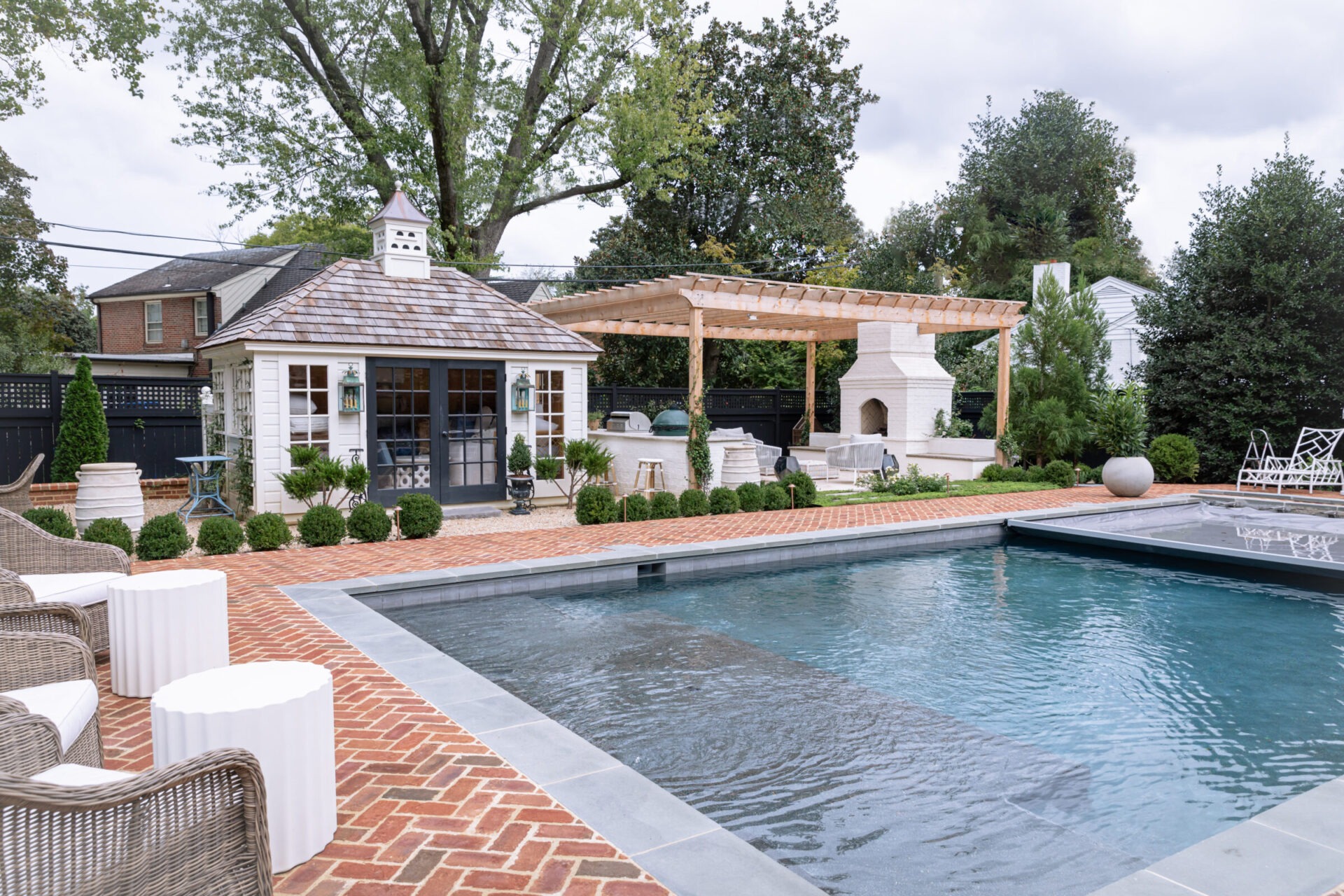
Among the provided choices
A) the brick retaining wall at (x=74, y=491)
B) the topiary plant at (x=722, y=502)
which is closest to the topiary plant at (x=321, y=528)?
the brick retaining wall at (x=74, y=491)

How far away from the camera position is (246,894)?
2.04 m

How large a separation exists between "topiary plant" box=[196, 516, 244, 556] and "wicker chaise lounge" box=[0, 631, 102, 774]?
5308 millimetres

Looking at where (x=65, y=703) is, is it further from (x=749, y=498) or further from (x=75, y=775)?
(x=749, y=498)

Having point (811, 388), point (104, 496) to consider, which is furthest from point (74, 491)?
point (811, 388)

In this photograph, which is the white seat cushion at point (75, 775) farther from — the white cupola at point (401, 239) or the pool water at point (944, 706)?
the white cupola at point (401, 239)

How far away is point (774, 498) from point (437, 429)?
484 cm

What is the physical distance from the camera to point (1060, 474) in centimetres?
1514

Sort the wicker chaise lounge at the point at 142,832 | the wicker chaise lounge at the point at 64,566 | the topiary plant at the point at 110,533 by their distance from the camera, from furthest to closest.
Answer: the topiary plant at the point at 110,533 < the wicker chaise lounge at the point at 64,566 < the wicker chaise lounge at the point at 142,832

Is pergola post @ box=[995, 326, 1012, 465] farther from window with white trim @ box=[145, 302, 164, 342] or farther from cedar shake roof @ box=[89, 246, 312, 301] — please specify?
window with white trim @ box=[145, 302, 164, 342]

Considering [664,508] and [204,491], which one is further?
[204,491]

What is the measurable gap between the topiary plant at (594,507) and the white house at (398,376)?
1.90 meters

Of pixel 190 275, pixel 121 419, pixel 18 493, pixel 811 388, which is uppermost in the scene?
pixel 190 275

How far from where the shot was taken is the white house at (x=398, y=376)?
10.1m

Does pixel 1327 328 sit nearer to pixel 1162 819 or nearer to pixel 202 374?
pixel 1162 819
